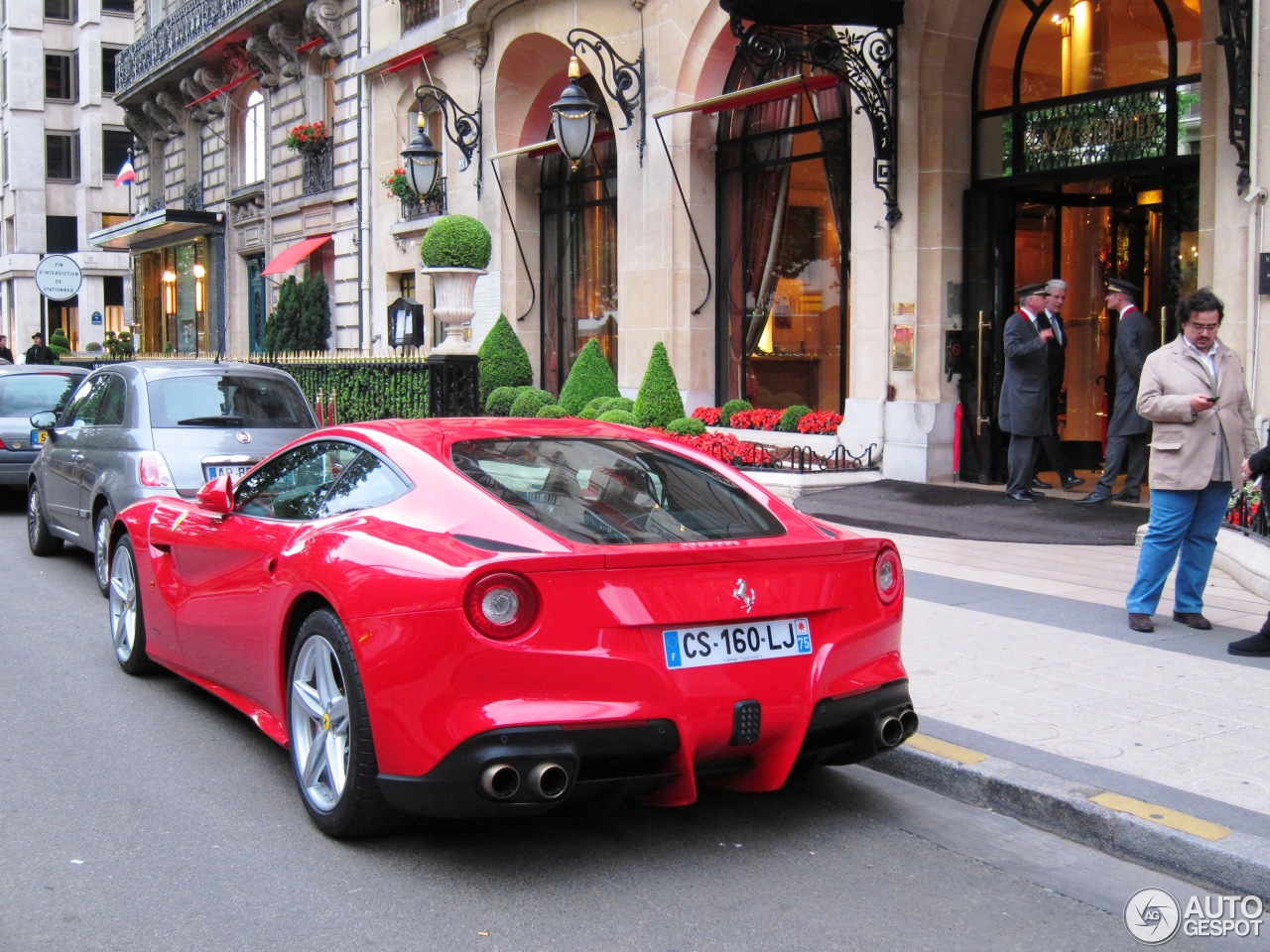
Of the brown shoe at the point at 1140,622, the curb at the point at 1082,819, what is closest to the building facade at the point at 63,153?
the brown shoe at the point at 1140,622

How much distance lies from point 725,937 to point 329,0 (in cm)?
2639

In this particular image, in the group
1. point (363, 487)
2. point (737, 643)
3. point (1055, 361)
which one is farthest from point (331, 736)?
point (1055, 361)

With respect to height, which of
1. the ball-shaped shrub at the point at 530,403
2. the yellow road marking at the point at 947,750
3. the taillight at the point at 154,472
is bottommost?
the yellow road marking at the point at 947,750

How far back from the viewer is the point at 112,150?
5750 cm

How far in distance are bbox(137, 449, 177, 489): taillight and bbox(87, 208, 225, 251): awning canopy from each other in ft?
86.7

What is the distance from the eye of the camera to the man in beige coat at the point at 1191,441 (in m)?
7.21

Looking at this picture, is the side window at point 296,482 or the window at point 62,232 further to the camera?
the window at point 62,232

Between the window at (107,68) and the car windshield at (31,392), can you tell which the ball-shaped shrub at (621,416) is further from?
the window at (107,68)

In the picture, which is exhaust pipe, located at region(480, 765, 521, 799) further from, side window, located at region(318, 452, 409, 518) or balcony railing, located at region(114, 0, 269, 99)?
balcony railing, located at region(114, 0, 269, 99)

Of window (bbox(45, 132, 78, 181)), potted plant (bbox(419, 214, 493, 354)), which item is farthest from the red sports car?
window (bbox(45, 132, 78, 181))

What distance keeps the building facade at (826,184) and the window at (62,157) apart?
3524 centimetres

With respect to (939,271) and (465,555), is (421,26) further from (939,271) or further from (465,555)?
(465,555)

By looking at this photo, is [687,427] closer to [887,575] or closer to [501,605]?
[887,575]

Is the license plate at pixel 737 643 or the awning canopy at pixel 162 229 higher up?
the awning canopy at pixel 162 229
